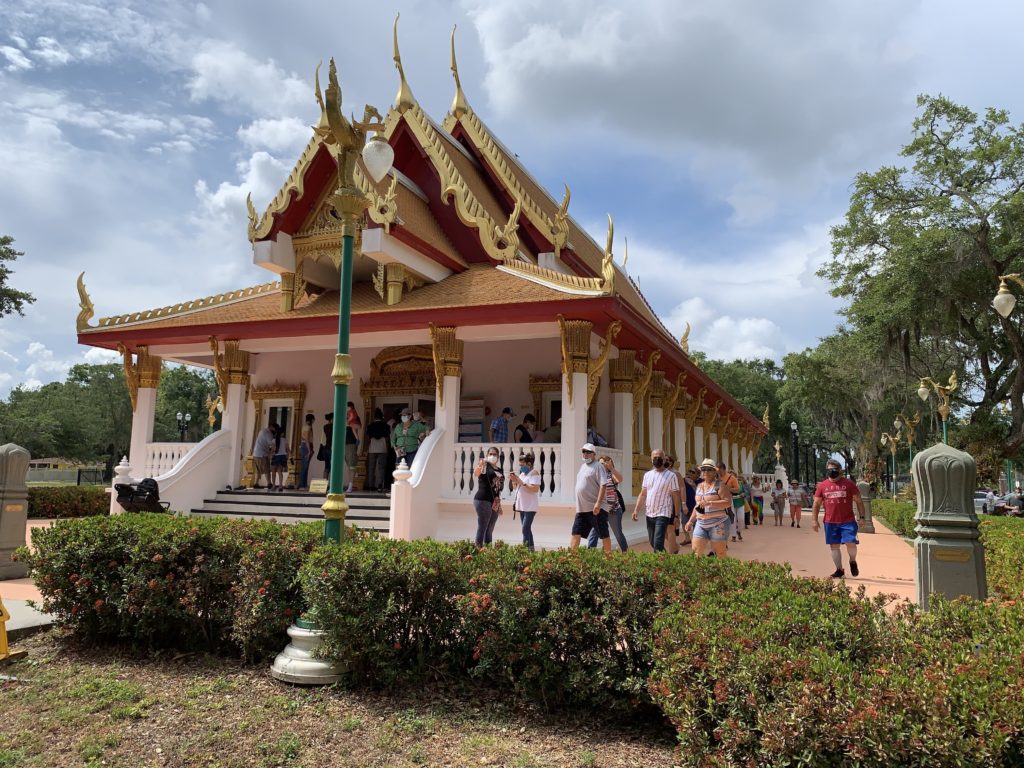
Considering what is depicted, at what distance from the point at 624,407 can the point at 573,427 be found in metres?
2.28

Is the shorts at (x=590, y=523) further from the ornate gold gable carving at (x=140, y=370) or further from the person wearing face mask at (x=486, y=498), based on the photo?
the ornate gold gable carving at (x=140, y=370)

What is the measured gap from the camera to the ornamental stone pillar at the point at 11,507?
8742 mm

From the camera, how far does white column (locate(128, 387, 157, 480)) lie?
45.1ft

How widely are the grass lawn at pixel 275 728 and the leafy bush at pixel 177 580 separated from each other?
42cm

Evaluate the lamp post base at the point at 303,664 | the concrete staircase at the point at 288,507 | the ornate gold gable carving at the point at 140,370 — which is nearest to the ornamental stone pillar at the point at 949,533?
the lamp post base at the point at 303,664

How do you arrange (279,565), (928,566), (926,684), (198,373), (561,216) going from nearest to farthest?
(926,684) < (279,565) < (928,566) < (561,216) < (198,373)

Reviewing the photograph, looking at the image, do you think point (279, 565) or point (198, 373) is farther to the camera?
point (198, 373)

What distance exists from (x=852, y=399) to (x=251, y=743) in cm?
4006

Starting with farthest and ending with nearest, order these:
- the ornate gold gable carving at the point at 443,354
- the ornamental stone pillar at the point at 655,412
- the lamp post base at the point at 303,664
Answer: the ornamental stone pillar at the point at 655,412
the ornate gold gable carving at the point at 443,354
the lamp post base at the point at 303,664

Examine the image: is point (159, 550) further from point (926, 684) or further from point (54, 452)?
point (54, 452)

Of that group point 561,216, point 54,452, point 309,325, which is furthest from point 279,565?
point 54,452

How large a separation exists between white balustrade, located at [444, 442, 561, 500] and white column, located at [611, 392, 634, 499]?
5.30 ft

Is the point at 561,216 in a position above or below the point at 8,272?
below

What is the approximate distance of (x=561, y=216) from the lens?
13.3 m
